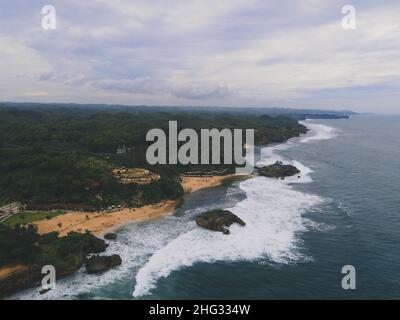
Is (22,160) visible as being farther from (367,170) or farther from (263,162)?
(367,170)

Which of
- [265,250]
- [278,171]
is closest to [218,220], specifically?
[265,250]

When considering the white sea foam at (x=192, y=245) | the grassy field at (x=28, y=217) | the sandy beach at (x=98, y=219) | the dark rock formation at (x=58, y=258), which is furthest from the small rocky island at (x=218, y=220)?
the grassy field at (x=28, y=217)

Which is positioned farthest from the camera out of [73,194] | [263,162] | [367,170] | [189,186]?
[263,162]

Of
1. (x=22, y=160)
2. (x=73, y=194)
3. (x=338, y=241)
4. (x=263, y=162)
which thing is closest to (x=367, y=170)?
(x=263, y=162)

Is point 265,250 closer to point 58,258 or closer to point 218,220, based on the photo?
point 218,220

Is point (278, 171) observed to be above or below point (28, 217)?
above
